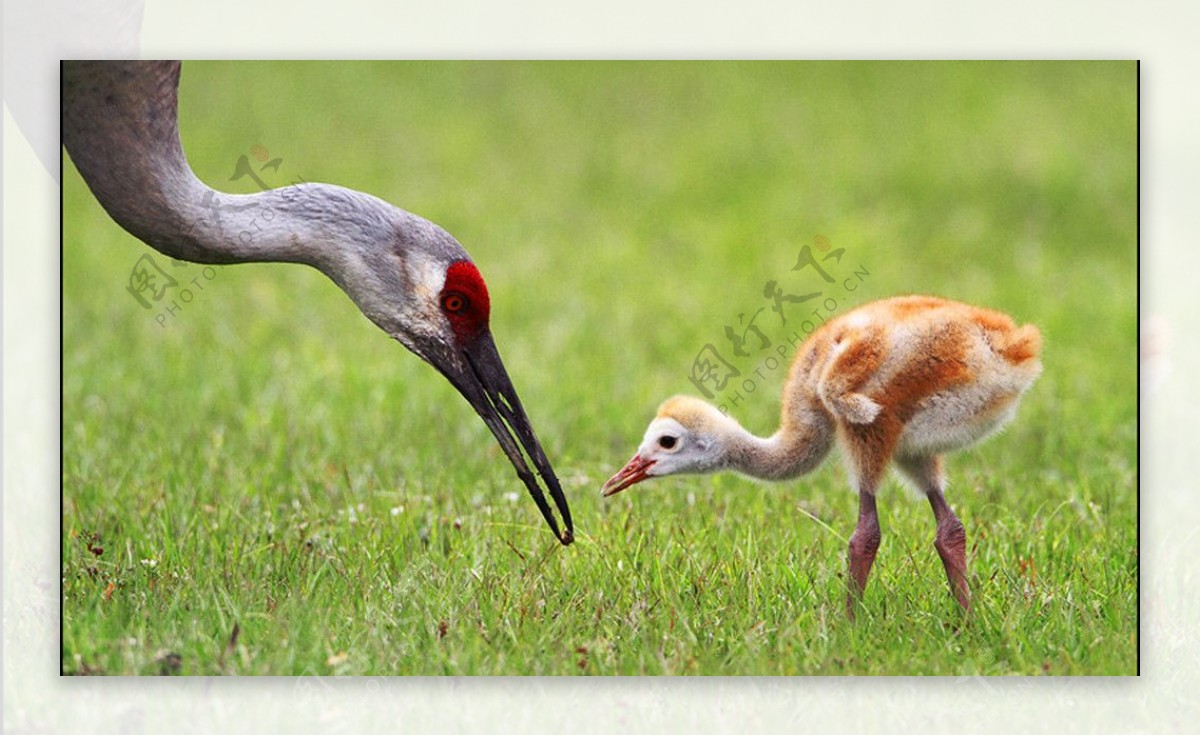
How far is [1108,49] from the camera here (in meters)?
4.70

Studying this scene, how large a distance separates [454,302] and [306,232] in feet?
1.26

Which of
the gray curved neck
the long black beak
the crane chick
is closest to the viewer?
the crane chick

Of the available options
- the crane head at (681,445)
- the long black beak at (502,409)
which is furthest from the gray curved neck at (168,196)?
the crane head at (681,445)

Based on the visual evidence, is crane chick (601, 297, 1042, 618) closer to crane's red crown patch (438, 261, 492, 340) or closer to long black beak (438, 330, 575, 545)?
long black beak (438, 330, 575, 545)

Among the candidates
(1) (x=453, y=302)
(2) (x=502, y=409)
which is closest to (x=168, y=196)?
(1) (x=453, y=302)

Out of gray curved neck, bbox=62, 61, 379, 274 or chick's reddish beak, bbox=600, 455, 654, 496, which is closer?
gray curved neck, bbox=62, 61, 379, 274

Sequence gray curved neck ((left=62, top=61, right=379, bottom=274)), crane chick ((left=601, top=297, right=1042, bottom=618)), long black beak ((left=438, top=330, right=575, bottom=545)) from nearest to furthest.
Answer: crane chick ((left=601, top=297, right=1042, bottom=618)) < gray curved neck ((left=62, top=61, right=379, bottom=274)) < long black beak ((left=438, top=330, right=575, bottom=545))

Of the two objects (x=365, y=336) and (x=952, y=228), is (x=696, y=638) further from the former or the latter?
(x=952, y=228)

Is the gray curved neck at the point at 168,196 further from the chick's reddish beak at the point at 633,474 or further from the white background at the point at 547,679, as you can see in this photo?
the chick's reddish beak at the point at 633,474

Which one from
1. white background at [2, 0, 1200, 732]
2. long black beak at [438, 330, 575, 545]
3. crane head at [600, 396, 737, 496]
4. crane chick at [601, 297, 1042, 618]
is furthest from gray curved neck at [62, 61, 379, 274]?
crane chick at [601, 297, 1042, 618]

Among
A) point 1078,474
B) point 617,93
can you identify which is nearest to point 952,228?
point 617,93

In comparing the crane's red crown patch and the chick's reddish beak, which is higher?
the crane's red crown patch

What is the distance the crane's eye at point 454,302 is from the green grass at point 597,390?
71cm

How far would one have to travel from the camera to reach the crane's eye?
13.8 feet
